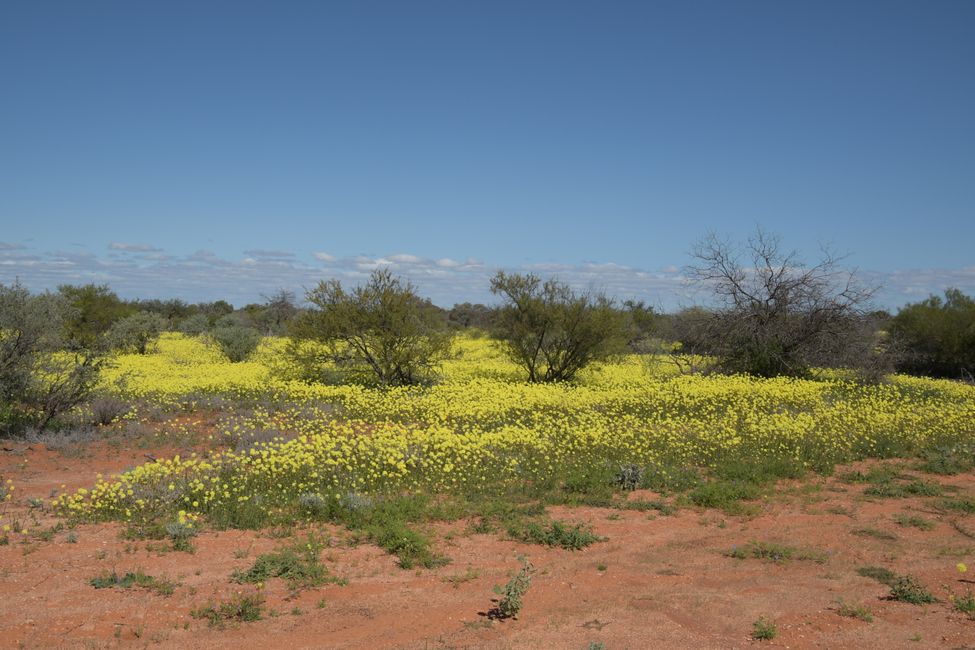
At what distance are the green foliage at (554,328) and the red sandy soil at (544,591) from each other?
43.1ft

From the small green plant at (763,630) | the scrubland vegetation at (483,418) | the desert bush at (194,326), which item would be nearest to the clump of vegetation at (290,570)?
the scrubland vegetation at (483,418)

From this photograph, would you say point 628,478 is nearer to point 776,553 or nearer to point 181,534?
point 776,553

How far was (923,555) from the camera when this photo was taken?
24.5 feet

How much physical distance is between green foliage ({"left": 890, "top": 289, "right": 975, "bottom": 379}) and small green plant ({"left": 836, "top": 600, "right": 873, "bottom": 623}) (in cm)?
2449

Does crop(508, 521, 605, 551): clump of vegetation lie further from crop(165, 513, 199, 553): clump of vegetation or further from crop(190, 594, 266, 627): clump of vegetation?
crop(165, 513, 199, 553): clump of vegetation

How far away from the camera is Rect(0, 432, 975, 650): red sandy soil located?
5488mm

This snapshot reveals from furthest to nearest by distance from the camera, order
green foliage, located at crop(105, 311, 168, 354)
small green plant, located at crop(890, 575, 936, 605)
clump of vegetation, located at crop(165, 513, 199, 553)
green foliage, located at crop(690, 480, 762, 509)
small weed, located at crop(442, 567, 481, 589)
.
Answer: green foliage, located at crop(105, 311, 168, 354) → green foliage, located at crop(690, 480, 762, 509) → clump of vegetation, located at crop(165, 513, 199, 553) → small weed, located at crop(442, 567, 481, 589) → small green plant, located at crop(890, 575, 936, 605)

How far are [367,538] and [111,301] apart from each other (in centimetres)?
2863

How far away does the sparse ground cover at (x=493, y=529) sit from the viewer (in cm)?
577

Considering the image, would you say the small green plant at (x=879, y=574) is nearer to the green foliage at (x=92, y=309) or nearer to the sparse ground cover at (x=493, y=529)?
the sparse ground cover at (x=493, y=529)

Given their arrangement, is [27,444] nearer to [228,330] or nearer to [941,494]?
[941,494]

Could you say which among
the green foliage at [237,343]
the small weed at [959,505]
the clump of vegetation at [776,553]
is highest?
the green foliage at [237,343]

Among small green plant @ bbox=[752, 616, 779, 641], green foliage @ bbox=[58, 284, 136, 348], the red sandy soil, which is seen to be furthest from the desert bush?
small green plant @ bbox=[752, 616, 779, 641]

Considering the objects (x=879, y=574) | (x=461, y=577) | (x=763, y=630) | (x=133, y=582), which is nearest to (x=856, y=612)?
(x=763, y=630)
